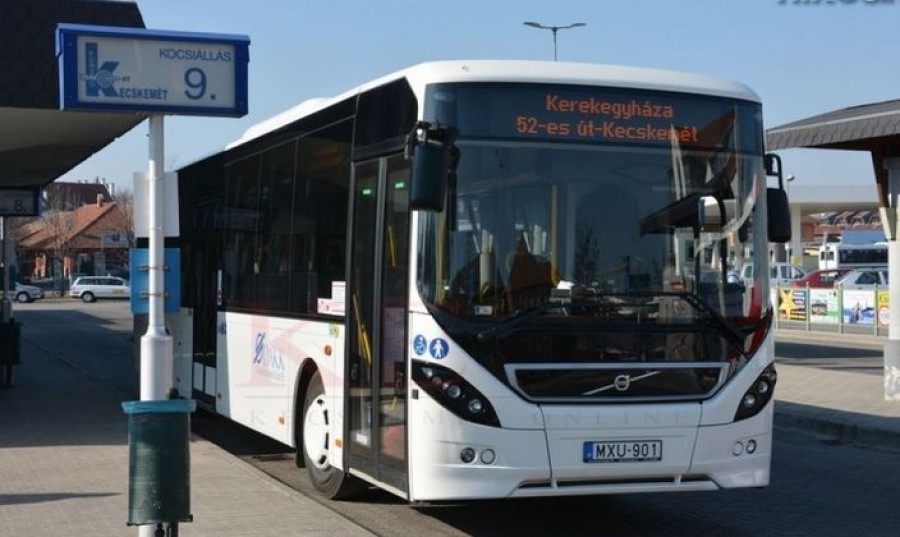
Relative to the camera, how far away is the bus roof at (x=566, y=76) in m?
7.46

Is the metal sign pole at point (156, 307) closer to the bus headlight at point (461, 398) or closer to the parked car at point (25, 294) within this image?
the bus headlight at point (461, 398)

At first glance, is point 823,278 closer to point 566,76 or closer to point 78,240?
point 566,76

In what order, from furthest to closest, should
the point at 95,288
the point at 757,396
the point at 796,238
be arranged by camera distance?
the point at 796,238 → the point at 95,288 → the point at 757,396

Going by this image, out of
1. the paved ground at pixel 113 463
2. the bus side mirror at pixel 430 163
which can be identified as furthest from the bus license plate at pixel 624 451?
the bus side mirror at pixel 430 163

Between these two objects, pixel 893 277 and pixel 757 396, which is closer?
pixel 757 396

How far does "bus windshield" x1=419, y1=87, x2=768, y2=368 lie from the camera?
23.9ft

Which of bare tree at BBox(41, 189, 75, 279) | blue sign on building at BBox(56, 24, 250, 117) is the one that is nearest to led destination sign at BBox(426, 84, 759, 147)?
blue sign on building at BBox(56, 24, 250, 117)

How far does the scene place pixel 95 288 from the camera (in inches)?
2849

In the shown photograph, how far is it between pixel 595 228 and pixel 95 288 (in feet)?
226

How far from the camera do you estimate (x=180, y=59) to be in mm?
6812

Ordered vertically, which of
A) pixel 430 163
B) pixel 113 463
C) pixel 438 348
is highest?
pixel 430 163

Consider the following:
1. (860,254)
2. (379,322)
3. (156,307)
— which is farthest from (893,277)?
(860,254)

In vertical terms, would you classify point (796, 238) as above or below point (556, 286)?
above

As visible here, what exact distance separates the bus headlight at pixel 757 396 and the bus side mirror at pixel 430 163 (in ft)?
7.95
